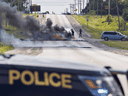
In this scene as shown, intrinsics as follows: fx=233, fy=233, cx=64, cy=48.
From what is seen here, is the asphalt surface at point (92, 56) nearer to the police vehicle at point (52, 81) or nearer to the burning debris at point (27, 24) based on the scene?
the police vehicle at point (52, 81)

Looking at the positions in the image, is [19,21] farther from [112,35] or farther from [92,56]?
[92,56]

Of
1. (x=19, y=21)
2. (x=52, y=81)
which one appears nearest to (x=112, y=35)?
(x=19, y=21)

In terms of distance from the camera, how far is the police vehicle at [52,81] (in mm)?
2926

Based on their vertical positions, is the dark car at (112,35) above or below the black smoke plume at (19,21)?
below

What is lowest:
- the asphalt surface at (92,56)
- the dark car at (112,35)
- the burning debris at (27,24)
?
the asphalt surface at (92,56)

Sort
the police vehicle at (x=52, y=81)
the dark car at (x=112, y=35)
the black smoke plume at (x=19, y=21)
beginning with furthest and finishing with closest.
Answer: the dark car at (x=112, y=35)
the black smoke plume at (x=19, y=21)
the police vehicle at (x=52, y=81)

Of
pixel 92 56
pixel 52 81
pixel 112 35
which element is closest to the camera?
pixel 52 81

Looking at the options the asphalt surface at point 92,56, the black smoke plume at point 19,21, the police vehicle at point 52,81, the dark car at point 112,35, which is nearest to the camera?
the police vehicle at point 52,81

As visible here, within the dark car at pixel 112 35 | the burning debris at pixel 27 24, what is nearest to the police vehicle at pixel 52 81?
the burning debris at pixel 27 24

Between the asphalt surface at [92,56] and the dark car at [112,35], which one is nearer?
the asphalt surface at [92,56]

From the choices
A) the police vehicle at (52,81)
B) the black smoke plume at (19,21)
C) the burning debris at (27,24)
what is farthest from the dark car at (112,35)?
the police vehicle at (52,81)

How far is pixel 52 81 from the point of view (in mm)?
2963

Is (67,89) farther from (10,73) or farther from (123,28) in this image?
(123,28)

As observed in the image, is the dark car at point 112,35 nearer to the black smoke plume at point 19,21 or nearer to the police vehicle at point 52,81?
the black smoke plume at point 19,21
